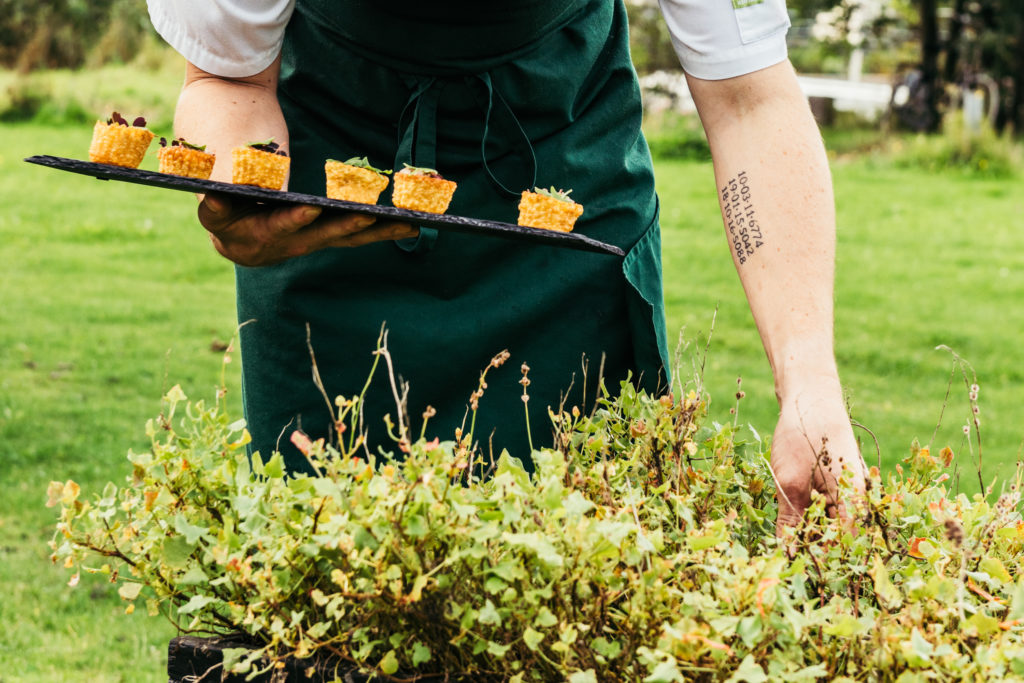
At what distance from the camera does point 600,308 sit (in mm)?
1937

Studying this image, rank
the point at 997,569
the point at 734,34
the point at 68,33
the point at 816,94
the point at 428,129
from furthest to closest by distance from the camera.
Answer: the point at 816,94
the point at 68,33
the point at 428,129
the point at 734,34
the point at 997,569

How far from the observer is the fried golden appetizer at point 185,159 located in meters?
1.62

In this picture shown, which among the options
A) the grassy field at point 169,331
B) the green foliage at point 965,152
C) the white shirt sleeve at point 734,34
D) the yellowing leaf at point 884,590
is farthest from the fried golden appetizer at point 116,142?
the green foliage at point 965,152

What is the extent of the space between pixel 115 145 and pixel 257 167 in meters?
0.26

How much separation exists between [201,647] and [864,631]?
0.69m

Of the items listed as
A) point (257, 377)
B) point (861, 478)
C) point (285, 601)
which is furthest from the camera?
point (257, 377)

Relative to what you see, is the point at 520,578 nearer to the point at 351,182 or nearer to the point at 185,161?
the point at 351,182

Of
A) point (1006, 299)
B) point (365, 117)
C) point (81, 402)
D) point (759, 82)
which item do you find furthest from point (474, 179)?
point (1006, 299)

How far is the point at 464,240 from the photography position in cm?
186

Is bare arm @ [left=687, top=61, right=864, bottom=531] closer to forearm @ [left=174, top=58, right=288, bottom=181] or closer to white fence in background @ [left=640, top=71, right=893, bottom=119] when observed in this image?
forearm @ [left=174, top=58, right=288, bottom=181]

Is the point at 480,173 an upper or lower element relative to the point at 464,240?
upper

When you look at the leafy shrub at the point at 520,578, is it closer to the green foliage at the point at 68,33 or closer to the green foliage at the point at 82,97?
the green foliage at the point at 82,97

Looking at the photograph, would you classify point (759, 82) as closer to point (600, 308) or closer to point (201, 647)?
point (600, 308)

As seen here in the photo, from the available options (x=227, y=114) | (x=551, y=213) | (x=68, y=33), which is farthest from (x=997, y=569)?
(x=68, y=33)
